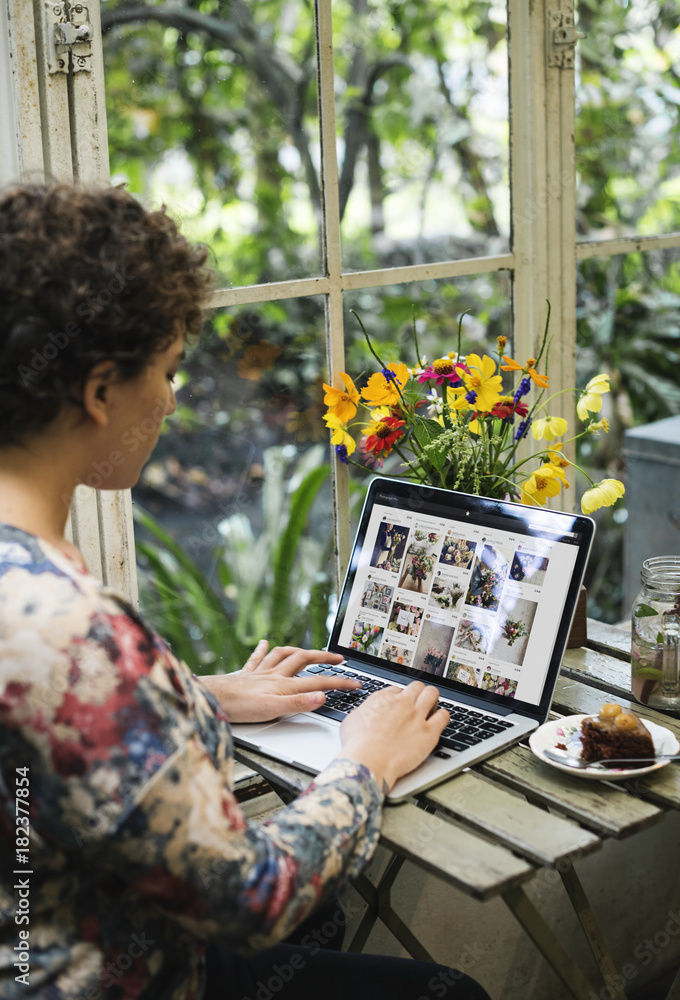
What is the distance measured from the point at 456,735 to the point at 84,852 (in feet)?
1.92

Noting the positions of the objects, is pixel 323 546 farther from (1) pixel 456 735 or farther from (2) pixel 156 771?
(2) pixel 156 771

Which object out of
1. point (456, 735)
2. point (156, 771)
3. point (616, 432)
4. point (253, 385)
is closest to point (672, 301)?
point (616, 432)

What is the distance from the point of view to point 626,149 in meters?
3.35


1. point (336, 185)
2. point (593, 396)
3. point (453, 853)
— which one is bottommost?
point (453, 853)

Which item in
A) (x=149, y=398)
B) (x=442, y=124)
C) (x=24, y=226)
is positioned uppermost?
(x=442, y=124)

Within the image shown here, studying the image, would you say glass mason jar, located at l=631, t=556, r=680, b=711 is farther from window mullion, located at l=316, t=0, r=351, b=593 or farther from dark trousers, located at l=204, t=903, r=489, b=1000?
window mullion, located at l=316, t=0, r=351, b=593

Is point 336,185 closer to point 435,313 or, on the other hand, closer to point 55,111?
point 55,111

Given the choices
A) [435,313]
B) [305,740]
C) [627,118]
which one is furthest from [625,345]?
[305,740]

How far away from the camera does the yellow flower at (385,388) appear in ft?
4.92

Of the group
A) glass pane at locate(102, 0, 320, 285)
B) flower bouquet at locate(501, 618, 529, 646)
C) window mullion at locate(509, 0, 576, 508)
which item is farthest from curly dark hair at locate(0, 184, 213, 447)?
glass pane at locate(102, 0, 320, 285)

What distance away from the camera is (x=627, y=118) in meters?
3.29

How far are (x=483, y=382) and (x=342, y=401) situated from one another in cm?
23

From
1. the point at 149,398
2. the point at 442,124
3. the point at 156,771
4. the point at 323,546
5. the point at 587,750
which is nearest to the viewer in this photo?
the point at 156,771

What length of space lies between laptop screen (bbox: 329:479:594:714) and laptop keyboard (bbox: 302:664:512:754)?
4 cm
